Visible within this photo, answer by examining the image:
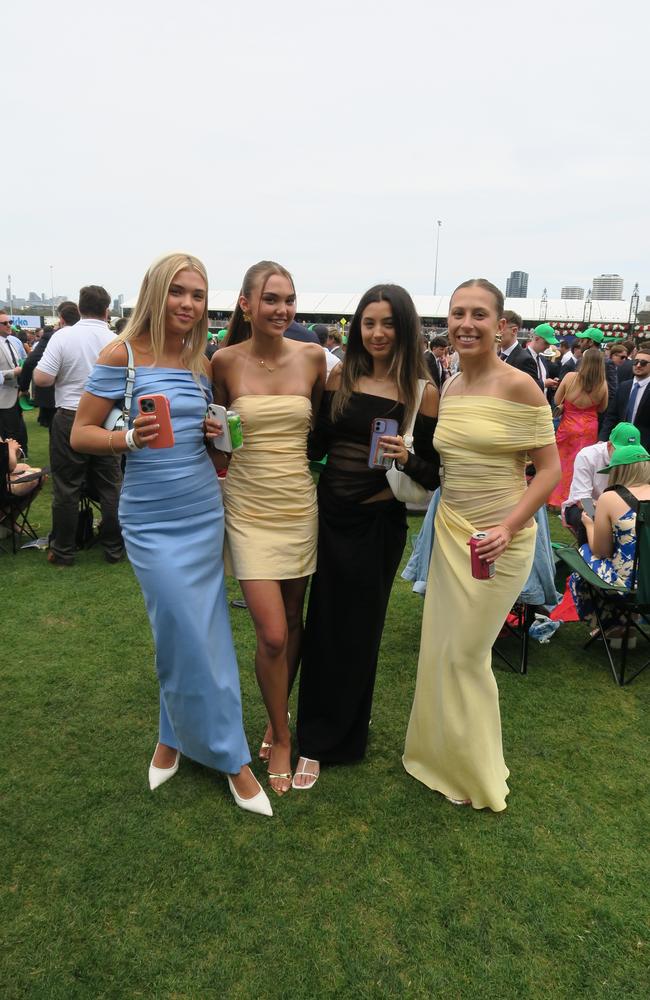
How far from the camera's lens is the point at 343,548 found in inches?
110

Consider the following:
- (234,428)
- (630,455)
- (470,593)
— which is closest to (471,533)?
(470,593)

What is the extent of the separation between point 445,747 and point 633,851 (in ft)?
2.56

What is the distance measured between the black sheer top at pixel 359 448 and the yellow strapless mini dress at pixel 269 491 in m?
0.09

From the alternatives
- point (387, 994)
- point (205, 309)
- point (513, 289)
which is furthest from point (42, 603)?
point (513, 289)

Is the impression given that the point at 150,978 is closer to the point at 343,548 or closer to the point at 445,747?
the point at 445,747

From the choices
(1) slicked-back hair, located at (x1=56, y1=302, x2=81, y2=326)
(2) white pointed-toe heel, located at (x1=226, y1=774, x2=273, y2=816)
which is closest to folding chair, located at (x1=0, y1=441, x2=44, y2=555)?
(1) slicked-back hair, located at (x1=56, y1=302, x2=81, y2=326)

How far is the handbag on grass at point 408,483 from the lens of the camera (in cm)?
266

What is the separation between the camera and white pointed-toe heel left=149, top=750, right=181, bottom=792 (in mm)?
2889

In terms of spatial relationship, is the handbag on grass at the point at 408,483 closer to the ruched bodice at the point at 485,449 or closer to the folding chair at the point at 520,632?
the ruched bodice at the point at 485,449

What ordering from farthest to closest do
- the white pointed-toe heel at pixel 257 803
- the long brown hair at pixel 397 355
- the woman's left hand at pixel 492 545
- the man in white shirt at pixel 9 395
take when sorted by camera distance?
the man in white shirt at pixel 9 395, the white pointed-toe heel at pixel 257 803, the long brown hair at pixel 397 355, the woman's left hand at pixel 492 545

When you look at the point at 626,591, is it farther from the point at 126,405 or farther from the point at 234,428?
the point at 126,405

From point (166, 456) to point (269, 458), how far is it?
0.40m

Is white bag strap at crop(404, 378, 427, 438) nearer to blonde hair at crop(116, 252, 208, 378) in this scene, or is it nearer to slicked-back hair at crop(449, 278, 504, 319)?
slicked-back hair at crop(449, 278, 504, 319)

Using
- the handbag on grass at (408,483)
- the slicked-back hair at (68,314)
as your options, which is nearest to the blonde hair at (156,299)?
the handbag on grass at (408,483)
